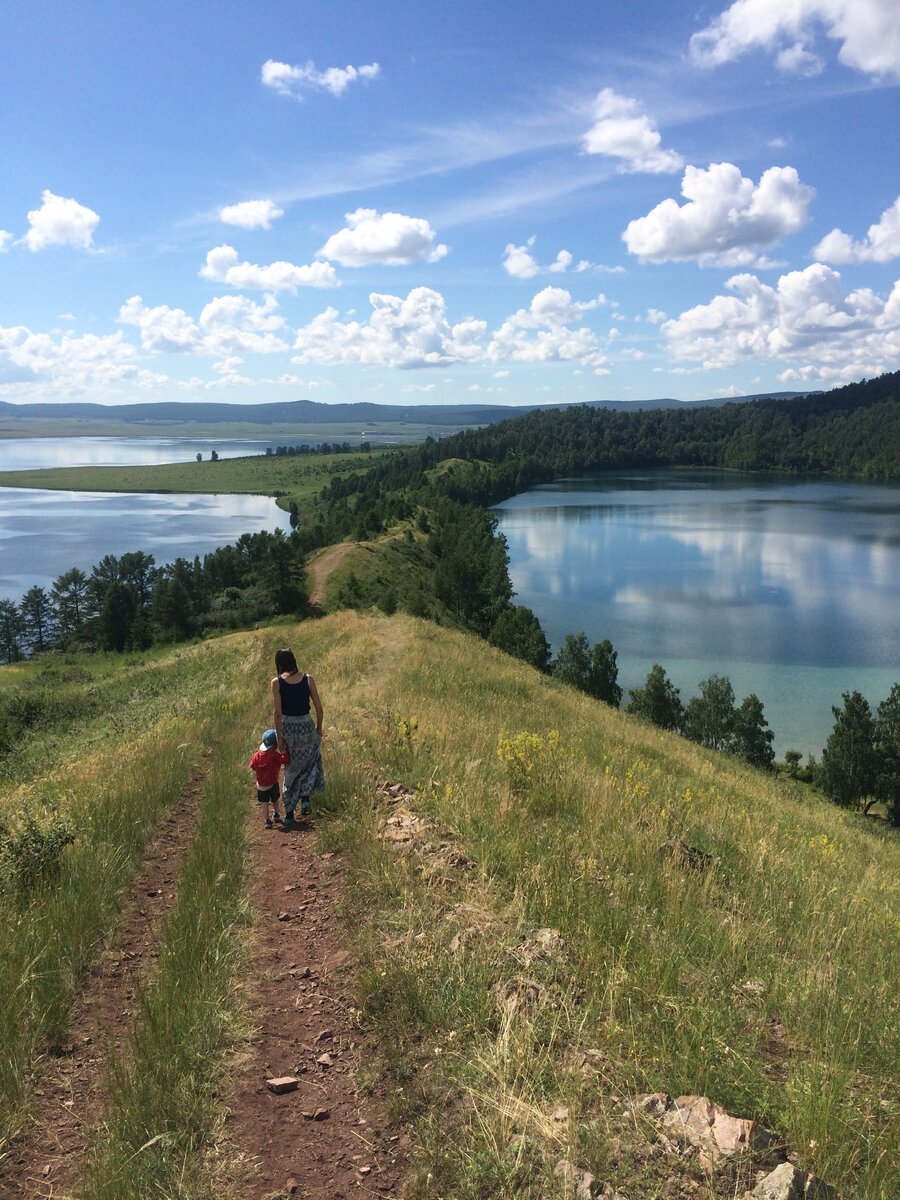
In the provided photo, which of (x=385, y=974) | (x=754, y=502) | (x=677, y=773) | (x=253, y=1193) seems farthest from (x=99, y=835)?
(x=754, y=502)

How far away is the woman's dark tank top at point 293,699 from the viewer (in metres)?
8.32

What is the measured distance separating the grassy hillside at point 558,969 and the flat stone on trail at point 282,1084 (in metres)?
0.30

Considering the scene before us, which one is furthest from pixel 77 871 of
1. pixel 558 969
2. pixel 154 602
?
pixel 154 602

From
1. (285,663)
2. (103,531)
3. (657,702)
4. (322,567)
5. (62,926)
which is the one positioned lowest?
(657,702)

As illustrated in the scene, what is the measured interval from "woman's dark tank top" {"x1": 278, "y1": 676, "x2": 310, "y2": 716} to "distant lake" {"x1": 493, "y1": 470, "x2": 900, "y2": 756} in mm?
46684

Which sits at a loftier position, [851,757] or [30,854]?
[30,854]

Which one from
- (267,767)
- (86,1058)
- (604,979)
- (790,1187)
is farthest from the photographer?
(267,767)

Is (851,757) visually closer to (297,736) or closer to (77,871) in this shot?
(297,736)

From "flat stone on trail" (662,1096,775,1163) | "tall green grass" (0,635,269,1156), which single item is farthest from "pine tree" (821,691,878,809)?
"flat stone on trail" (662,1096,775,1163)

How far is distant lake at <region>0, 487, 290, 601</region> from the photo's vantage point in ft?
377

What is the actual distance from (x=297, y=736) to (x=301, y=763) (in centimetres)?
29

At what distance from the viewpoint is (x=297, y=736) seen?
8.20 metres

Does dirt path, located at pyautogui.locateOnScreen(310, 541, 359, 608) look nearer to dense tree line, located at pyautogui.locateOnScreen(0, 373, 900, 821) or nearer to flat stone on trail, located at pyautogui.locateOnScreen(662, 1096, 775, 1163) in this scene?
dense tree line, located at pyautogui.locateOnScreen(0, 373, 900, 821)

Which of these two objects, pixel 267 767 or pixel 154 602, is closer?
pixel 267 767
